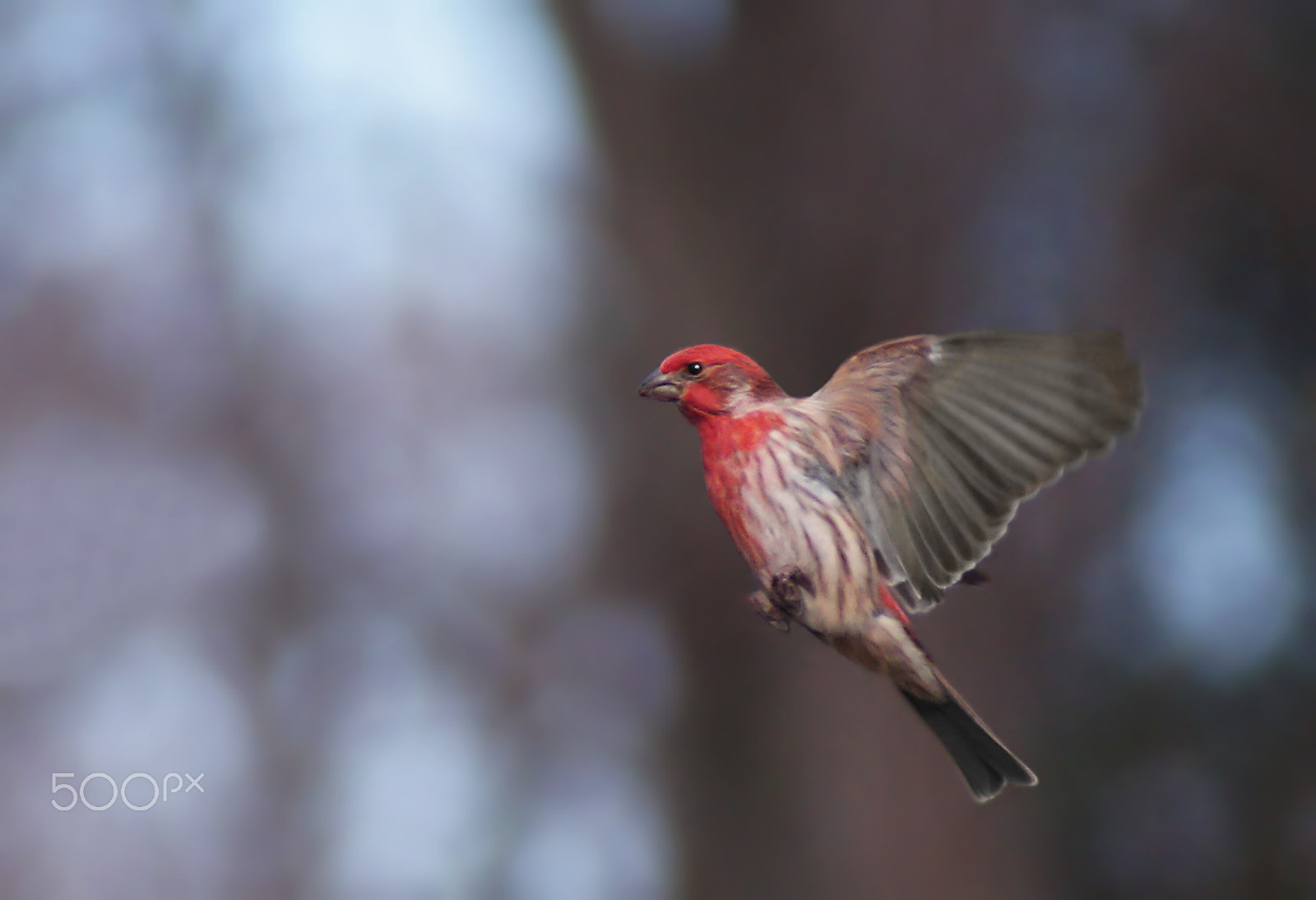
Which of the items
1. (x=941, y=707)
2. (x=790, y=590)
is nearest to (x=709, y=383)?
(x=790, y=590)

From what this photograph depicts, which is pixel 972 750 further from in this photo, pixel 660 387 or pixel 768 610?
pixel 660 387

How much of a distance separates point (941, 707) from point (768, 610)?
0.30 meters

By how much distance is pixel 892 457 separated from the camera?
2.77 feet

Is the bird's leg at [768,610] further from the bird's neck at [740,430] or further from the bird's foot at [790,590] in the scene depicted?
the bird's neck at [740,430]

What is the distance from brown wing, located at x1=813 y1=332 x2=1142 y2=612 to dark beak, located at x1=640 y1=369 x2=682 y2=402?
0.44 feet

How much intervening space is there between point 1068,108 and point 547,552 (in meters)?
1.68

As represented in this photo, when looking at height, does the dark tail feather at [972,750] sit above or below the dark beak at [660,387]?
below

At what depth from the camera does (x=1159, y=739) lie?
7.37 ft

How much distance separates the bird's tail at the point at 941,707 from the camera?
32.2 inches

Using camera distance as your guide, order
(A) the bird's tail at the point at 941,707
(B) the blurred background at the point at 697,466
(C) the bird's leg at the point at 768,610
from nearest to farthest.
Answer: (C) the bird's leg at the point at 768,610, (A) the bird's tail at the point at 941,707, (B) the blurred background at the point at 697,466

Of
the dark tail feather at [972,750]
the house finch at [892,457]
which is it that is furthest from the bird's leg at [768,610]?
the dark tail feather at [972,750]

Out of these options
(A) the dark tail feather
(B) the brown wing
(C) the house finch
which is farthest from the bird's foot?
(A) the dark tail feather

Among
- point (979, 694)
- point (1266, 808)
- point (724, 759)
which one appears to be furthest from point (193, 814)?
point (1266, 808)

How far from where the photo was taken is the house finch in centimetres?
74
